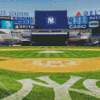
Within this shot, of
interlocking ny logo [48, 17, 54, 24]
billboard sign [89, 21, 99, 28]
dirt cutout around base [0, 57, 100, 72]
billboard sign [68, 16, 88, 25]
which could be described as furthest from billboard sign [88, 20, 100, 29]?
dirt cutout around base [0, 57, 100, 72]

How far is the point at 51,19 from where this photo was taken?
229 ft

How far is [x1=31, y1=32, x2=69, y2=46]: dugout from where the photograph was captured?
64.6 meters

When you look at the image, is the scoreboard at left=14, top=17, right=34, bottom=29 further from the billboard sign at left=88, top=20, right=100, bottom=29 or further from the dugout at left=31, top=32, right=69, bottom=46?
the billboard sign at left=88, top=20, right=100, bottom=29

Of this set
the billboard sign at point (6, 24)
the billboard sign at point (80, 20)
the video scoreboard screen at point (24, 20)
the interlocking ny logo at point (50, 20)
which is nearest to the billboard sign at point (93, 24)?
the billboard sign at point (80, 20)

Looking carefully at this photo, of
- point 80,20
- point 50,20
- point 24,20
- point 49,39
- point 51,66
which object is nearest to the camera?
point 51,66

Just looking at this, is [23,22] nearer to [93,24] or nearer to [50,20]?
[50,20]

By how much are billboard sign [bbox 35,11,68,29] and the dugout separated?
506cm

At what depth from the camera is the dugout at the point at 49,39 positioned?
6456cm

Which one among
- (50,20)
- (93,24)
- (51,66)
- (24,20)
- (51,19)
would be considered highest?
(51,19)

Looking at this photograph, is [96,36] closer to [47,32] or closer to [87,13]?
[87,13]

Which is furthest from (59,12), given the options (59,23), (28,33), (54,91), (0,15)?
(54,91)

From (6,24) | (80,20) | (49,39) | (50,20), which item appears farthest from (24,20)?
(80,20)

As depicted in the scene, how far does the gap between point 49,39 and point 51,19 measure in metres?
9.68

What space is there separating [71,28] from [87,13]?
10020mm
